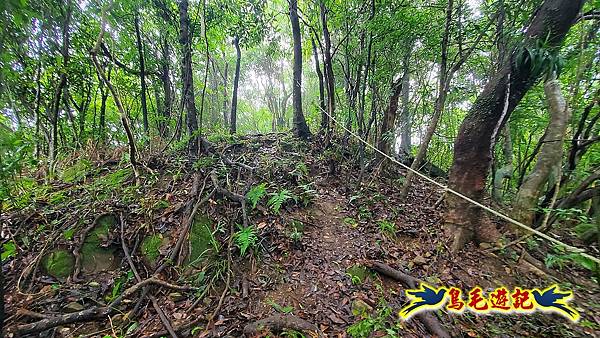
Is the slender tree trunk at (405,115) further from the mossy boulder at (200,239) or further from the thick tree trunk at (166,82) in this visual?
the thick tree trunk at (166,82)

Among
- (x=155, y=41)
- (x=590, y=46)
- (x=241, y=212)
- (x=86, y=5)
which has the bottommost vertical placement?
(x=241, y=212)

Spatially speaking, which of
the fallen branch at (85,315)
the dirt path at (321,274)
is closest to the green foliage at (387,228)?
the dirt path at (321,274)

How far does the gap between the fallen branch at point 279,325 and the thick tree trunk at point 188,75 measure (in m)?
3.55

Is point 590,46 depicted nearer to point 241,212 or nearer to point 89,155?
point 241,212

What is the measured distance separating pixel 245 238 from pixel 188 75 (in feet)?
10.9

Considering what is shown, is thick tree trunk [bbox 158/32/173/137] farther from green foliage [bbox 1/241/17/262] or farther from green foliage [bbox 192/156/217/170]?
green foliage [bbox 1/241/17/262]

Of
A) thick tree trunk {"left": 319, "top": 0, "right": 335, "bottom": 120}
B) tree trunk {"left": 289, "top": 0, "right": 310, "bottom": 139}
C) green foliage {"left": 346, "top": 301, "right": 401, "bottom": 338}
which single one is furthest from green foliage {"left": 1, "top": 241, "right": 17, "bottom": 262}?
tree trunk {"left": 289, "top": 0, "right": 310, "bottom": 139}

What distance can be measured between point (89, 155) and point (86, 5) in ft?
9.08

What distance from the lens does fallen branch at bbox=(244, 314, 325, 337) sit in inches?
95.7

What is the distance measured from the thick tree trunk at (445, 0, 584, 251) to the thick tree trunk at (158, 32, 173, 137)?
5.53 metres

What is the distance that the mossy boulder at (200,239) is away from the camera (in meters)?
3.27

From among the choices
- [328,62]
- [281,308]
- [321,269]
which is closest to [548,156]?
[321,269]

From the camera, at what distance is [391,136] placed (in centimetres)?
543

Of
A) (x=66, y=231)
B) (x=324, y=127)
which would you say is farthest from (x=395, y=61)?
(x=66, y=231)
